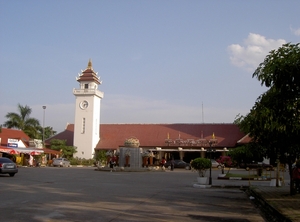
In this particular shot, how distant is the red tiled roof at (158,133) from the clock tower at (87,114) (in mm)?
1924

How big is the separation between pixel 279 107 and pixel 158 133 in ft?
171

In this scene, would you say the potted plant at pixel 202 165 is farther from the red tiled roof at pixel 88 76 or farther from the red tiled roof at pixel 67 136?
the red tiled roof at pixel 67 136

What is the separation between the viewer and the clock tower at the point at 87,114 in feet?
209

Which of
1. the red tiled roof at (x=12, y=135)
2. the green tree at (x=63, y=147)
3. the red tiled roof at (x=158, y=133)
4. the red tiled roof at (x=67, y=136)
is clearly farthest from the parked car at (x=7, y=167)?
the red tiled roof at (x=67, y=136)

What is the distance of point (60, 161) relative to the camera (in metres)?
53.4

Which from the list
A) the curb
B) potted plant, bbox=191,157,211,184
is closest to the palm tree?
potted plant, bbox=191,157,211,184

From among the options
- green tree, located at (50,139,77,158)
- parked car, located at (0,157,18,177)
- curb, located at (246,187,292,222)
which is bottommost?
curb, located at (246,187,292,222)

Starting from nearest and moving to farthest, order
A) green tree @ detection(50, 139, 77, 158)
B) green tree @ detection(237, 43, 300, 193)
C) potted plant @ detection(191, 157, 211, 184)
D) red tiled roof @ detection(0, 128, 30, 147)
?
green tree @ detection(237, 43, 300, 193) < potted plant @ detection(191, 157, 211, 184) < red tiled roof @ detection(0, 128, 30, 147) < green tree @ detection(50, 139, 77, 158)

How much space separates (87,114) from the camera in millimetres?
64688

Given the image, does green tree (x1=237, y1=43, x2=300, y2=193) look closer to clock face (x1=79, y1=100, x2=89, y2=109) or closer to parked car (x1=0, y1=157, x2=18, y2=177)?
parked car (x1=0, y1=157, x2=18, y2=177)

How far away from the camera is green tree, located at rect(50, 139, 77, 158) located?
62.4 meters

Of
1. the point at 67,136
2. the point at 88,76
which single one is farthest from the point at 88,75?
the point at 67,136

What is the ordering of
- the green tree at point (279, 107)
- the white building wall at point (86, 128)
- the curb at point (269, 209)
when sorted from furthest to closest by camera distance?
1. the white building wall at point (86, 128)
2. the green tree at point (279, 107)
3. the curb at point (269, 209)

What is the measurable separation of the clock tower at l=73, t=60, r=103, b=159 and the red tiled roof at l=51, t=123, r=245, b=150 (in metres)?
1.92
